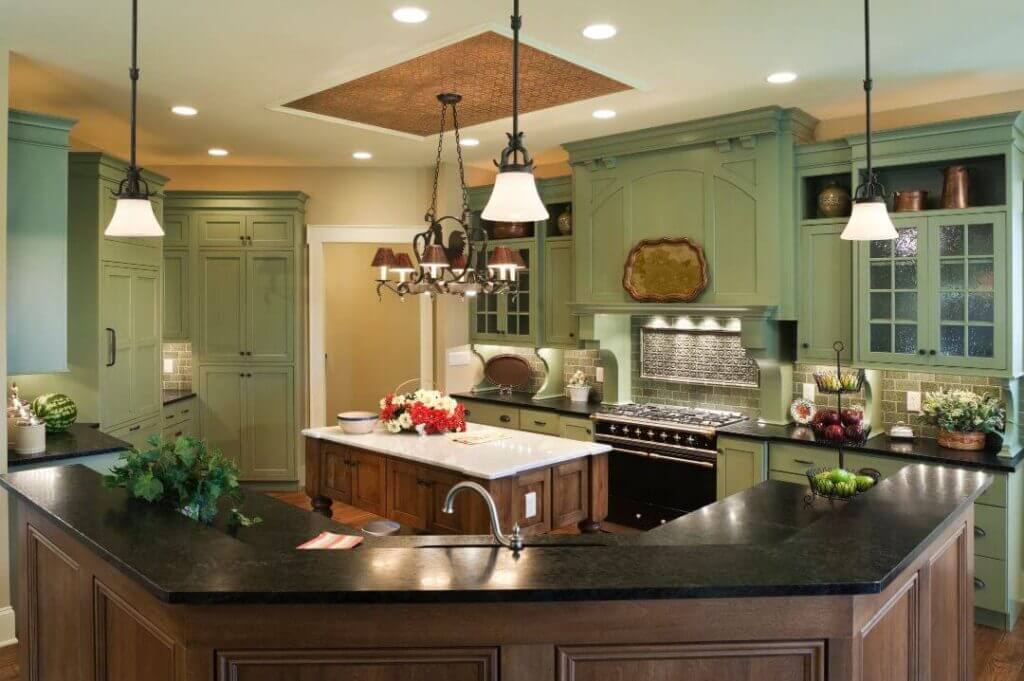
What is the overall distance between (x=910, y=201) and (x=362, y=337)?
572cm

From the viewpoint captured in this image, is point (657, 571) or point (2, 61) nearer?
point (657, 571)

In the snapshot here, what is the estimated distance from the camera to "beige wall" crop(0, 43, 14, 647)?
3609 mm

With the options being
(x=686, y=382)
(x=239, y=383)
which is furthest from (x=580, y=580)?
(x=239, y=383)

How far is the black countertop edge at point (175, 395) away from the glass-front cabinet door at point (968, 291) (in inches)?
211

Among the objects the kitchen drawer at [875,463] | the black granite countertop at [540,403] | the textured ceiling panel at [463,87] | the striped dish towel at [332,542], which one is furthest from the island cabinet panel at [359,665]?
the black granite countertop at [540,403]

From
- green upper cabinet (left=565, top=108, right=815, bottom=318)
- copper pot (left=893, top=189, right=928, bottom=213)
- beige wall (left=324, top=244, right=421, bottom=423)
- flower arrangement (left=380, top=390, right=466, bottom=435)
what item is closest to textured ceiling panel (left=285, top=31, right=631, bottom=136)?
green upper cabinet (left=565, top=108, right=815, bottom=318)

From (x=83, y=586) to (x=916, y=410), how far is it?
14.3 feet

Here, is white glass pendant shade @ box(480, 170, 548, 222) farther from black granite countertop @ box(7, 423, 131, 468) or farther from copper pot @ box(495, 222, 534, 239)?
copper pot @ box(495, 222, 534, 239)

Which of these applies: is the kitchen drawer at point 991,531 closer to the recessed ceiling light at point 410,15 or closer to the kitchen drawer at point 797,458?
the kitchen drawer at point 797,458

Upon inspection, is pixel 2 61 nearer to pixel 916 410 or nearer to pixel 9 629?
pixel 9 629

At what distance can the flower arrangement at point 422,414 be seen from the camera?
4703mm

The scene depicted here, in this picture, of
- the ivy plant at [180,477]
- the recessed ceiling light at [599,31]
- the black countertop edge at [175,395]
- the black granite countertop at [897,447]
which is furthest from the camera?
the black countertop edge at [175,395]

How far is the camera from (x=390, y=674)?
1.74 meters

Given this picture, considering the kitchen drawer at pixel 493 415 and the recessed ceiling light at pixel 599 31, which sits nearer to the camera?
the recessed ceiling light at pixel 599 31
